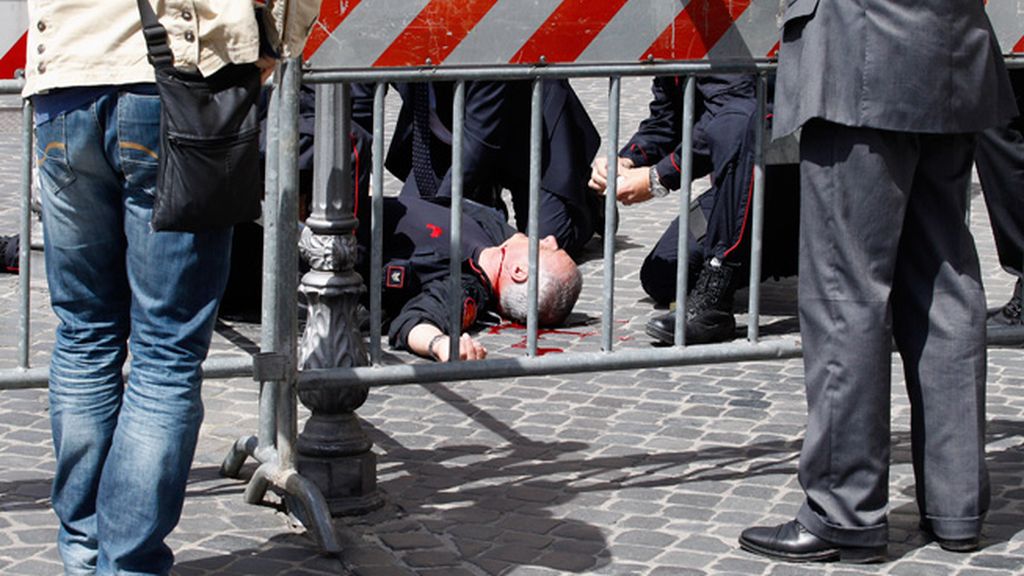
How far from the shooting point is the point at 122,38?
321 centimetres

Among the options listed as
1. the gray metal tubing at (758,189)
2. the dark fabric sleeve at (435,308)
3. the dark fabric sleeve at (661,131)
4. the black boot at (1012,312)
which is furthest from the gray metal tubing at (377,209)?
the dark fabric sleeve at (661,131)

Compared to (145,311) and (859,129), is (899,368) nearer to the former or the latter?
(859,129)

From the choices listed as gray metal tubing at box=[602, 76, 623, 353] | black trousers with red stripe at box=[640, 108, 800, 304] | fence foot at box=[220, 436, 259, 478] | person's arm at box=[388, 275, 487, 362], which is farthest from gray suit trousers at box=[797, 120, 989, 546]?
black trousers with red stripe at box=[640, 108, 800, 304]

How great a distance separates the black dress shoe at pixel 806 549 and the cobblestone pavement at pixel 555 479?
31 millimetres

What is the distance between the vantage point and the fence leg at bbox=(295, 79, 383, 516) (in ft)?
13.7

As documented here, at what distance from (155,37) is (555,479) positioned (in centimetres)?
194

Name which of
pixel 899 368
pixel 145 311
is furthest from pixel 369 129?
pixel 145 311

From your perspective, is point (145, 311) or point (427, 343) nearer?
point (145, 311)

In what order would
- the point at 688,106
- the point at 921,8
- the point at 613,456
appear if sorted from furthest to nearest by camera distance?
the point at 613,456, the point at 688,106, the point at 921,8

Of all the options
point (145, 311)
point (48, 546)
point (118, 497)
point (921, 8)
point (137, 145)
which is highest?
point (921, 8)

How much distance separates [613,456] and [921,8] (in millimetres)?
1606

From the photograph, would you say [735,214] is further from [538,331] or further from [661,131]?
[661,131]

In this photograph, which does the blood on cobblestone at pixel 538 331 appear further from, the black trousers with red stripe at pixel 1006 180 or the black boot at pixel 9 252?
the black boot at pixel 9 252

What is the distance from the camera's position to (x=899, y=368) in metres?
5.91
